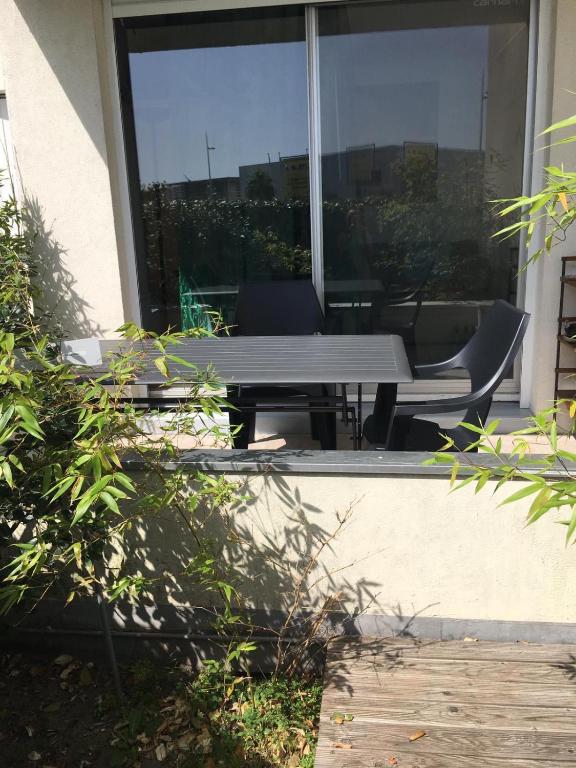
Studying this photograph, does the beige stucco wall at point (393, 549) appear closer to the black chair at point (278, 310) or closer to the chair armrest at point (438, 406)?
the chair armrest at point (438, 406)

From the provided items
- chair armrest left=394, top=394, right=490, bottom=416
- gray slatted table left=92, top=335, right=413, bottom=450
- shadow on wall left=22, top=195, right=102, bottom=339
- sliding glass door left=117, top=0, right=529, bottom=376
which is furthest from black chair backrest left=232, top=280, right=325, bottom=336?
Answer: chair armrest left=394, top=394, right=490, bottom=416

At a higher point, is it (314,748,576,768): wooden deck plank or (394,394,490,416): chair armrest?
(394,394,490,416): chair armrest

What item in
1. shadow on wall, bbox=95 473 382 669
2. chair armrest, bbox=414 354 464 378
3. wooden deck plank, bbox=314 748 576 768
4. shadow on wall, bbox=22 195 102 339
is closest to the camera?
wooden deck plank, bbox=314 748 576 768

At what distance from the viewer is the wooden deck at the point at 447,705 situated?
1.67 m

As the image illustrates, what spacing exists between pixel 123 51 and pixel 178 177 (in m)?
0.80

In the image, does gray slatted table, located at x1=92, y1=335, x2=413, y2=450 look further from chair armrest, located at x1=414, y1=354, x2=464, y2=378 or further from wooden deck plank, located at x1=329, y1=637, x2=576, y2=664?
wooden deck plank, located at x1=329, y1=637, x2=576, y2=664

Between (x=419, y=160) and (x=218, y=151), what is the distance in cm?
123

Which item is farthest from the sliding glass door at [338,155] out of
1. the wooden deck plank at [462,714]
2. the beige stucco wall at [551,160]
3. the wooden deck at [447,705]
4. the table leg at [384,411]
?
the wooden deck plank at [462,714]

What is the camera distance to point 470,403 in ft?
8.73

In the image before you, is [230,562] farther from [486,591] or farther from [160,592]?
[486,591]

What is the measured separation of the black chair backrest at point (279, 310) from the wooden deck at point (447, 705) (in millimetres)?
2345

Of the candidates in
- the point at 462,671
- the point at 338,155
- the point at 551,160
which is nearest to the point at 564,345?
the point at 551,160

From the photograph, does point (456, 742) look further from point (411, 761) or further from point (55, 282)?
point (55, 282)

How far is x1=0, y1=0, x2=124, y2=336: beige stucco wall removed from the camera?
3.93 meters
